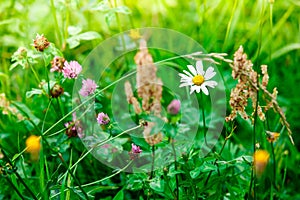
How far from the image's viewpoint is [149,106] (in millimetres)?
1255

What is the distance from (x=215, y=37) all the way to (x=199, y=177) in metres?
0.93

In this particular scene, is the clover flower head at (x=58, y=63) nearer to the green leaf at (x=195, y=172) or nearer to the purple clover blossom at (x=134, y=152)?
the purple clover blossom at (x=134, y=152)

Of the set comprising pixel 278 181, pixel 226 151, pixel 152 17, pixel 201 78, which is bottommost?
pixel 278 181

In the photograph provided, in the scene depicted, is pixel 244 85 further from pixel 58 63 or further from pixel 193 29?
pixel 193 29

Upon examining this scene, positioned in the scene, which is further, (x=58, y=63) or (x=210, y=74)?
(x=58, y=63)

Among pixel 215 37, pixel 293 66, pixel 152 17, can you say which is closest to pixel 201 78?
pixel 215 37

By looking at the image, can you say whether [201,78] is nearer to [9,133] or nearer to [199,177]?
[199,177]

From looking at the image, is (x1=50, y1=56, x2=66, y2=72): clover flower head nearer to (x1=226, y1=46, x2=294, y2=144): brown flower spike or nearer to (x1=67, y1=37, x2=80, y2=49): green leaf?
(x1=67, y1=37, x2=80, y2=49): green leaf

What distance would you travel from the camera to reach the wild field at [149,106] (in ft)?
3.83

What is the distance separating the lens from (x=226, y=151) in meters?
1.50

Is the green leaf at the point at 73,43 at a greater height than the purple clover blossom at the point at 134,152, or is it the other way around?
the green leaf at the point at 73,43

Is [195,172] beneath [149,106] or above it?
beneath

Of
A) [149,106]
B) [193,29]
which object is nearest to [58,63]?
[149,106]

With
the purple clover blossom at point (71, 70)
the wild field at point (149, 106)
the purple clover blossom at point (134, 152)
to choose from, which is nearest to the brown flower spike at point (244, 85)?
the wild field at point (149, 106)
